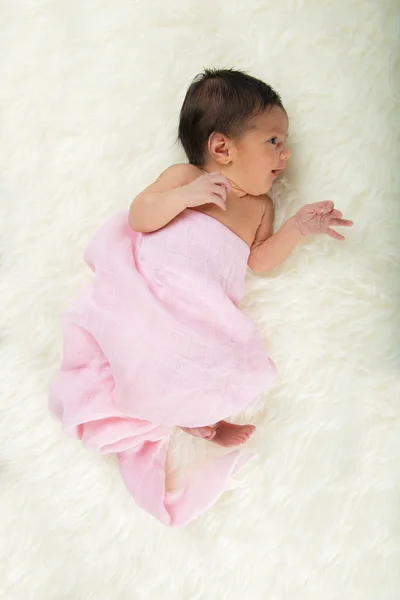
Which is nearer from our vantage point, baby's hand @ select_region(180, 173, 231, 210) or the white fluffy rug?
baby's hand @ select_region(180, 173, 231, 210)

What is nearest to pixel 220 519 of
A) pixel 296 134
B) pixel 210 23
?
pixel 296 134

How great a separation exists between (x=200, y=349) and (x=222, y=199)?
0.95ft

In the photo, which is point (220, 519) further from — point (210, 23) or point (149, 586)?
point (210, 23)

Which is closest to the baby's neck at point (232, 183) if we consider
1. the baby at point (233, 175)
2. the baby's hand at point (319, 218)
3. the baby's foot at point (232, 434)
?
the baby at point (233, 175)

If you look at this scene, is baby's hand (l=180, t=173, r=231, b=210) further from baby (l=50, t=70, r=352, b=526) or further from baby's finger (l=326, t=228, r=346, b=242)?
baby's finger (l=326, t=228, r=346, b=242)

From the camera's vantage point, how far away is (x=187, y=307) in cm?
128

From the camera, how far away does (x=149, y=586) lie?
1362 mm

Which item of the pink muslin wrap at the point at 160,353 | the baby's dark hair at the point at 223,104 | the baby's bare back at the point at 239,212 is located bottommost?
the pink muslin wrap at the point at 160,353

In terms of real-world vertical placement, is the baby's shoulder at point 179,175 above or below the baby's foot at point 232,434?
above

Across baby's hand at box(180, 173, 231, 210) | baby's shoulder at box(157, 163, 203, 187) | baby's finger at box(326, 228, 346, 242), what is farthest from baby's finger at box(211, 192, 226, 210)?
baby's finger at box(326, 228, 346, 242)

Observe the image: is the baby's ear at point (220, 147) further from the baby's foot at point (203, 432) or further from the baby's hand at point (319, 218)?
the baby's foot at point (203, 432)

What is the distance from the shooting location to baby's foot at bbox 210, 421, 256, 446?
1.35m

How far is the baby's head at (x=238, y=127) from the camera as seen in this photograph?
4.24 ft

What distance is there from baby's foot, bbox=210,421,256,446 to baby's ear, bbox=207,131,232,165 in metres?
0.54
